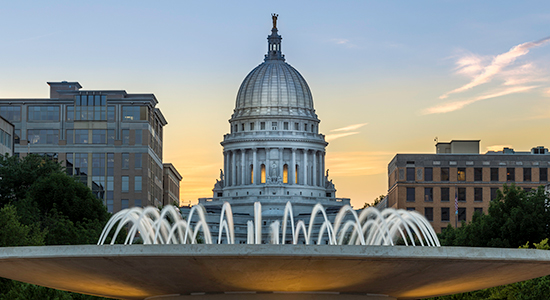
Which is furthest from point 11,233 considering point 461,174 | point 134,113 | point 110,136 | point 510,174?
point 510,174

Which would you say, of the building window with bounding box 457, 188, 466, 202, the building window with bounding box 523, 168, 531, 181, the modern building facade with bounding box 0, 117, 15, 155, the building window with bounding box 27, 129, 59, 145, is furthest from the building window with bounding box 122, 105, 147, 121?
the building window with bounding box 523, 168, 531, 181

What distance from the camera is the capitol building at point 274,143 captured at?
166 metres

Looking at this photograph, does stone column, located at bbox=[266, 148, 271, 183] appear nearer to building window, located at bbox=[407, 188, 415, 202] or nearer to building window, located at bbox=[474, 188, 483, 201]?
building window, located at bbox=[407, 188, 415, 202]

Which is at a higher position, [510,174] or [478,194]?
[510,174]

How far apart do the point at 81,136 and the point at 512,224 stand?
225 ft

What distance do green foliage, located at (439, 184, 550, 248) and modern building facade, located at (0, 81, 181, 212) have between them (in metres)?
58.3

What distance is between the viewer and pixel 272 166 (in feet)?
551

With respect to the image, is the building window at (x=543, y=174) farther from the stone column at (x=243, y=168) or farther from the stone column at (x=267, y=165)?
the stone column at (x=243, y=168)

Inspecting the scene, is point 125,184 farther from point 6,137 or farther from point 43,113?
point 6,137

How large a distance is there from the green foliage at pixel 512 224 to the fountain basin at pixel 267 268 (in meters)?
42.4

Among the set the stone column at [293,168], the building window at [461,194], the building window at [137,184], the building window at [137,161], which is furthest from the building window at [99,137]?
the stone column at [293,168]

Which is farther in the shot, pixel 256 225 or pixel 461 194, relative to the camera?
pixel 461 194

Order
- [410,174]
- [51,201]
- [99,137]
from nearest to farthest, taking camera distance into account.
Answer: [51,201]
[410,174]
[99,137]

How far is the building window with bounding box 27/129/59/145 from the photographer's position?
123438 mm
